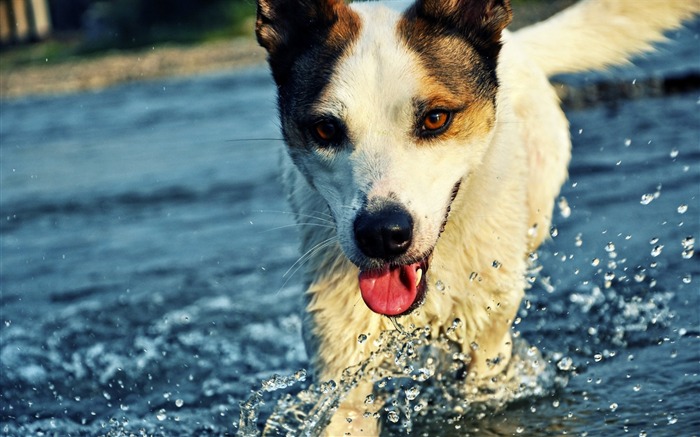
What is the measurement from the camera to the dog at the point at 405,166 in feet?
11.3

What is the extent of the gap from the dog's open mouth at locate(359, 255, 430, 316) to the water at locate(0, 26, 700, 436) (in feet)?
2.48

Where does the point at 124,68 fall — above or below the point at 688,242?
below

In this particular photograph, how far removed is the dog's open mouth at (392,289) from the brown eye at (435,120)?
46 centimetres

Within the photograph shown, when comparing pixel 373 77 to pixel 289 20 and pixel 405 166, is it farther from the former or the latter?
pixel 289 20

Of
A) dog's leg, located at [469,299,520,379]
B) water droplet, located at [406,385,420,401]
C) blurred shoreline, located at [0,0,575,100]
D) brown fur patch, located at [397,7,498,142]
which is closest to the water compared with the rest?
water droplet, located at [406,385,420,401]

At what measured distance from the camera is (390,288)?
3.58m

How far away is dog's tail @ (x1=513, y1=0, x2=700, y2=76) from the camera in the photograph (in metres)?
5.02

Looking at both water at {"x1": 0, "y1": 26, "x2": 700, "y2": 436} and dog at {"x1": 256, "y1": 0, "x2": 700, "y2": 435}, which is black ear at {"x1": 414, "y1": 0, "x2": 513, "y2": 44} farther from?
water at {"x1": 0, "y1": 26, "x2": 700, "y2": 436}

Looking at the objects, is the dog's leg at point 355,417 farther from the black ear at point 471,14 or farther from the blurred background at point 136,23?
the blurred background at point 136,23

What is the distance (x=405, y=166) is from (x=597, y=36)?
2140 mm

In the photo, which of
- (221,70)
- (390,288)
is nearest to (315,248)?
(390,288)

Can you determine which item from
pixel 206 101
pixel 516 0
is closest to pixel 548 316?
pixel 206 101

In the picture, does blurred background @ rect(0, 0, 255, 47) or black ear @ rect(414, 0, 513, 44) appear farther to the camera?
blurred background @ rect(0, 0, 255, 47)


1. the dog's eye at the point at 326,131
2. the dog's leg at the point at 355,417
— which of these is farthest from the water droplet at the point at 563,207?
the dog's eye at the point at 326,131
